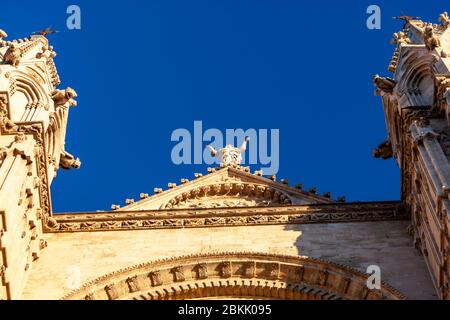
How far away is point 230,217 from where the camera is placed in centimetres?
1845

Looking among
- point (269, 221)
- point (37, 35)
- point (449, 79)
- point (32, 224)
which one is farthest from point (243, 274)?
point (37, 35)

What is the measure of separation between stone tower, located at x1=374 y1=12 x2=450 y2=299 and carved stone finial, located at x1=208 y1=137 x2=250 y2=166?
4.52m

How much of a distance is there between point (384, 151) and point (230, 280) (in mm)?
6717

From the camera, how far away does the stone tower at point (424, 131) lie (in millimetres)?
14425

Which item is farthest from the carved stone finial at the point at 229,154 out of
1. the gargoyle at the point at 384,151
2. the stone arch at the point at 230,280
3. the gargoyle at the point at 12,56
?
the stone arch at the point at 230,280

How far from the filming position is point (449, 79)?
1688 cm

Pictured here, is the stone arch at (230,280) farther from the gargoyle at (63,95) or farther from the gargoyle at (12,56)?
the gargoyle at (12,56)

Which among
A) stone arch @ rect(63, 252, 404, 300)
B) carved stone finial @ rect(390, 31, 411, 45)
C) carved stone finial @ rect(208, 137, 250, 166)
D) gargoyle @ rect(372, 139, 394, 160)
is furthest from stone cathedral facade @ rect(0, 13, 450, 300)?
carved stone finial @ rect(208, 137, 250, 166)

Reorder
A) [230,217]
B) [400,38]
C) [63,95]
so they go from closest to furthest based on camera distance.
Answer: [230,217]
[63,95]
[400,38]

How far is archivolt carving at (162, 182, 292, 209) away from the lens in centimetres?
2086

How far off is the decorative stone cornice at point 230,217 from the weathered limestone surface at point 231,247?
0.19 m
